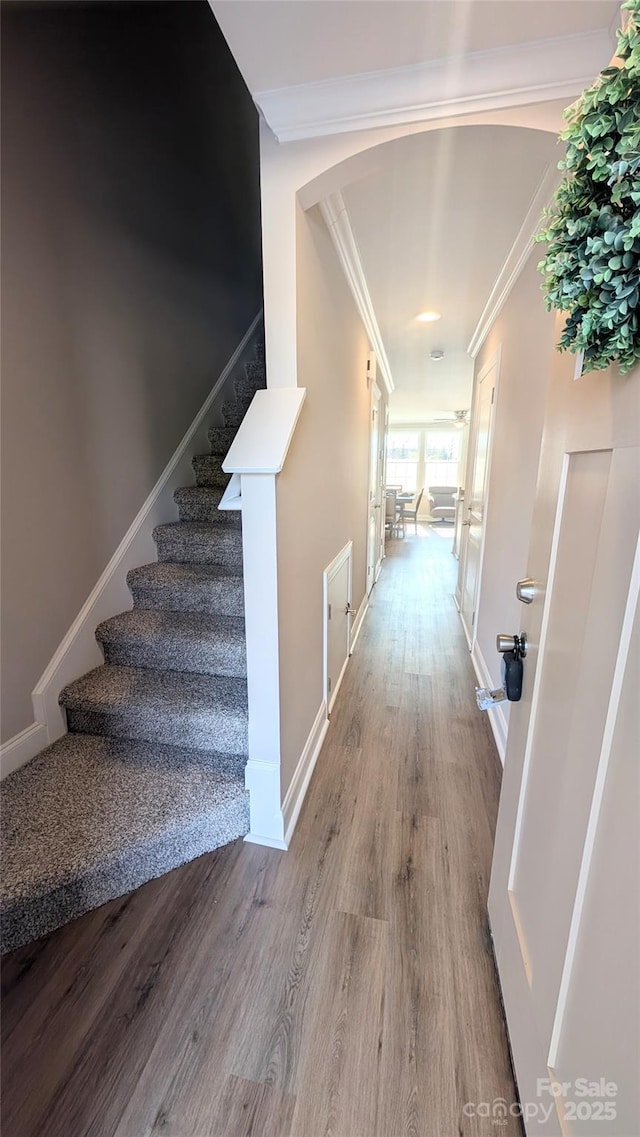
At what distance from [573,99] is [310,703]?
2.10 meters

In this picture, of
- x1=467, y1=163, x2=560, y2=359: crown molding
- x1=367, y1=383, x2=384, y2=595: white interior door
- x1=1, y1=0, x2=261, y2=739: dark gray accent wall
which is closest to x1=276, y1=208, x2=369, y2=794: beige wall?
x1=467, y1=163, x2=560, y2=359: crown molding

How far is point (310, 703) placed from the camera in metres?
1.96

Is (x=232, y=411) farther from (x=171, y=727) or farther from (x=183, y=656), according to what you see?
(x=171, y=727)

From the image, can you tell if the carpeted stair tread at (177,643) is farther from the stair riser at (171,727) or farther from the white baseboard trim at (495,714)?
the white baseboard trim at (495,714)

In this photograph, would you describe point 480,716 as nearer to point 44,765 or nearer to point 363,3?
point 44,765

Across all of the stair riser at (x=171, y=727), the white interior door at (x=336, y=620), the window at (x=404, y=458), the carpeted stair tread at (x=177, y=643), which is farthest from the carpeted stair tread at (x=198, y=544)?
the window at (x=404, y=458)

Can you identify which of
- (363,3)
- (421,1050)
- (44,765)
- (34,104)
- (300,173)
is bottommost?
(421,1050)

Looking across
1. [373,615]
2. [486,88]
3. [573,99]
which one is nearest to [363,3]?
[486,88]

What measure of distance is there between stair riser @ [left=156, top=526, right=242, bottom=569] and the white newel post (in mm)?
888

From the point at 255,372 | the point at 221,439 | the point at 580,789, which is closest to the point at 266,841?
the point at 580,789

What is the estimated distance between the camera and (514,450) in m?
2.19

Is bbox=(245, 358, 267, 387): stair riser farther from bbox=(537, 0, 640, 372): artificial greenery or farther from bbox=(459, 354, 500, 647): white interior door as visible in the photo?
bbox=(537, 0, 640, 372): artificial greenery

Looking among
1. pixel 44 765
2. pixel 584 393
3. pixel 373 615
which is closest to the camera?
pixel 584 393

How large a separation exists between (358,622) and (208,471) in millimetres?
1694
